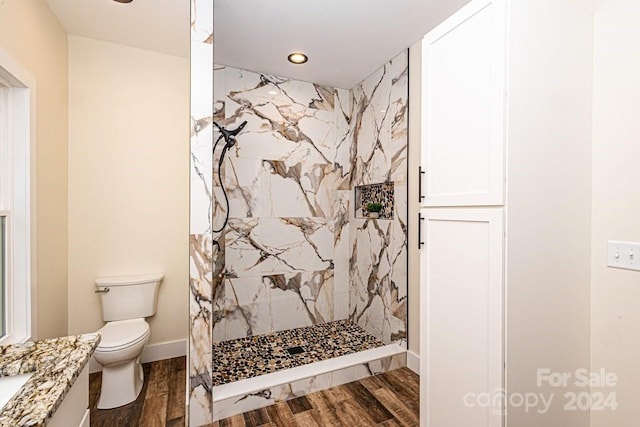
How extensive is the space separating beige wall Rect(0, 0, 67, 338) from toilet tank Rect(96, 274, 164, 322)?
0.90 feet

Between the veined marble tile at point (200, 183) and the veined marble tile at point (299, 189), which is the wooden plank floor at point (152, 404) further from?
the veined marble tile at point (299, 189)

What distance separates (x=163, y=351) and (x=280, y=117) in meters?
2.47

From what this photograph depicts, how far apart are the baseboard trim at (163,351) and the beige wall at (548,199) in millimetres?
2606

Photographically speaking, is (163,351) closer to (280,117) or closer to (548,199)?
(280,117)

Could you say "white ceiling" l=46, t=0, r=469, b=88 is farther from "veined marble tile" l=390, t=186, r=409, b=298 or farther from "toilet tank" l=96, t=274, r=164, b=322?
"toilet tank" l=96, t=274, r=164, b=322

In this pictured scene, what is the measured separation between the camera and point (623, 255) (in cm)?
133

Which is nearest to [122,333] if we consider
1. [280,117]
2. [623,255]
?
[280,117]

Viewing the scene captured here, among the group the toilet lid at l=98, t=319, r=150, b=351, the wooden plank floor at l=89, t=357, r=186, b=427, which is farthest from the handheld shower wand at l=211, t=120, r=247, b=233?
the wooden plank floor at l=89, t=357, r=186, b=427

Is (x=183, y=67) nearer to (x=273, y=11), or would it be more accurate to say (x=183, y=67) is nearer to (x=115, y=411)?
(x=273, y=11)

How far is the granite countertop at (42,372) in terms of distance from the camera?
0.80 meters

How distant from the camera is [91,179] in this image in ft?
8.20

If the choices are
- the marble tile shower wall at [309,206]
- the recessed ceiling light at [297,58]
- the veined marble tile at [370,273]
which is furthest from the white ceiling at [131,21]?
the veined marble tile at [370,273]

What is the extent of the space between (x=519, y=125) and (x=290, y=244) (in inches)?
97.5

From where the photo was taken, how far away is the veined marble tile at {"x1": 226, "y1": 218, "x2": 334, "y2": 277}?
10.2 ft
